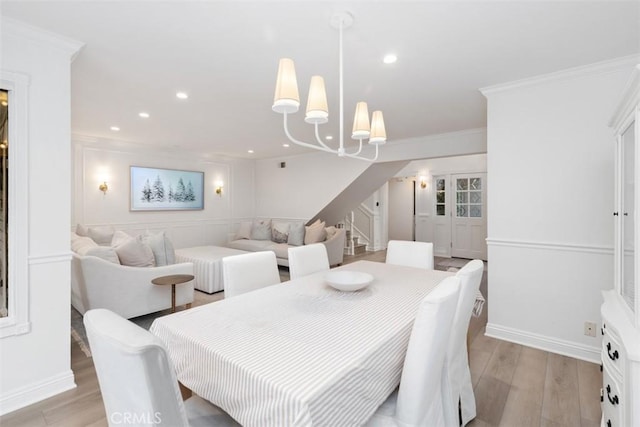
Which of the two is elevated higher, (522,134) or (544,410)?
(522,134)

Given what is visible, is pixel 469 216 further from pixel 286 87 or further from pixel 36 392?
pixel 36 392

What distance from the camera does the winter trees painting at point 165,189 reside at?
5.47 meters

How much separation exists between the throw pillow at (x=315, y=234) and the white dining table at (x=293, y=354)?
3.79 m

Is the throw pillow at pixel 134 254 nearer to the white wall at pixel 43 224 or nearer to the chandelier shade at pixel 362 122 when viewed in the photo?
the white wall at pixel 43 224

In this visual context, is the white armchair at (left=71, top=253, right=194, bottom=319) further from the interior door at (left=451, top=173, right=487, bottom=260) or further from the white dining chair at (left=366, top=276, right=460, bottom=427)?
the interior door at (left=451, top=173, right=487, bottom=260)

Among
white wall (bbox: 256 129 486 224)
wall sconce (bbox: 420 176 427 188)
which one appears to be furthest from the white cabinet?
wall sconce (bbox: 420 176 427 188)

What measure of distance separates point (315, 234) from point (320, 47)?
380 cm

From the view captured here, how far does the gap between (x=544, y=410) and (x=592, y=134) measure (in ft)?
6.74

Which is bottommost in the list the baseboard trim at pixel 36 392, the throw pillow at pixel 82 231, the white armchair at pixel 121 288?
the baseboard trim at pixel 36 392

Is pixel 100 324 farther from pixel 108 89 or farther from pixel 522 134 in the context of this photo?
pixel 522 134

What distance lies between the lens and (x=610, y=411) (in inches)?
57.6

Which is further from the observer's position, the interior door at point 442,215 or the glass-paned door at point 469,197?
the interior door at point 442,215

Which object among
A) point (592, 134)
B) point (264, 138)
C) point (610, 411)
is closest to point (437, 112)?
point (592, 134)

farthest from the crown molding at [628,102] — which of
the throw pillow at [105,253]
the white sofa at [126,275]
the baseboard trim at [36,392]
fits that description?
the throw pillow at [105,253]
